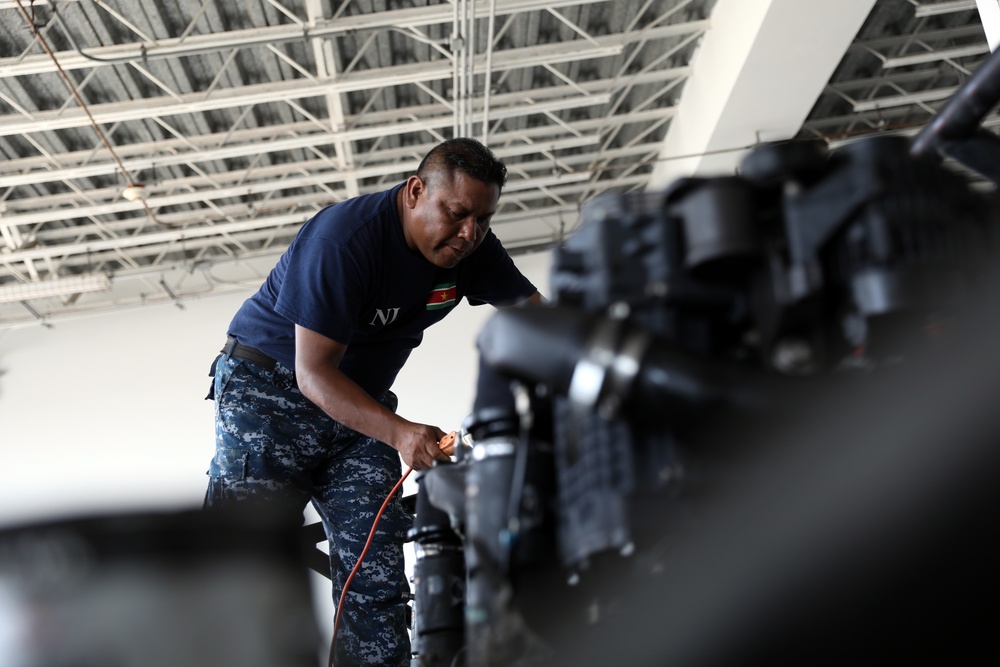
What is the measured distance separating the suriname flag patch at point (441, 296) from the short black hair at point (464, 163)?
0.95ft

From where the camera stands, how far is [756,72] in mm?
7027

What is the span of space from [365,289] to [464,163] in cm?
43

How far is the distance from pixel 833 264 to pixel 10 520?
65 cm

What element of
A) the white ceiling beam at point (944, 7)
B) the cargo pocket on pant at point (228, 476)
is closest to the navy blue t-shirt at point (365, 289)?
the cargo pocket on pant at point (228, 476)

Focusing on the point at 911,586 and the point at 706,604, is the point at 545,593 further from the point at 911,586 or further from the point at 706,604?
the point at 911,586

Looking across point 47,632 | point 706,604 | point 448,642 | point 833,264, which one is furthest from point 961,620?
point 448,642

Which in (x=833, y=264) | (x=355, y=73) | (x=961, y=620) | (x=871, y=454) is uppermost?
(x=355, y=73)

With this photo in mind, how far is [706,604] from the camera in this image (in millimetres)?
725

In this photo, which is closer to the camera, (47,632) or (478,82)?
(47,632)

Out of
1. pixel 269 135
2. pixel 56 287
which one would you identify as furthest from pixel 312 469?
pixel 56 287

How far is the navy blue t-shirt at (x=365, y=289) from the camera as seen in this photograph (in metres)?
2.33

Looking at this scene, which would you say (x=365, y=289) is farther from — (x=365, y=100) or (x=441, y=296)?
(x=365, y=100)

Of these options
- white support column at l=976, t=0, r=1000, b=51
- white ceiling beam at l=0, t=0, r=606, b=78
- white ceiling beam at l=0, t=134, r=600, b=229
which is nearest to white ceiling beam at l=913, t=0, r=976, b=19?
white ceiling beam at l=0, t=0, r=606, b=78

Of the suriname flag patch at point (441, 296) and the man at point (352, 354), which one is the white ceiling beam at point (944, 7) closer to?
the man at point (352, 354)
